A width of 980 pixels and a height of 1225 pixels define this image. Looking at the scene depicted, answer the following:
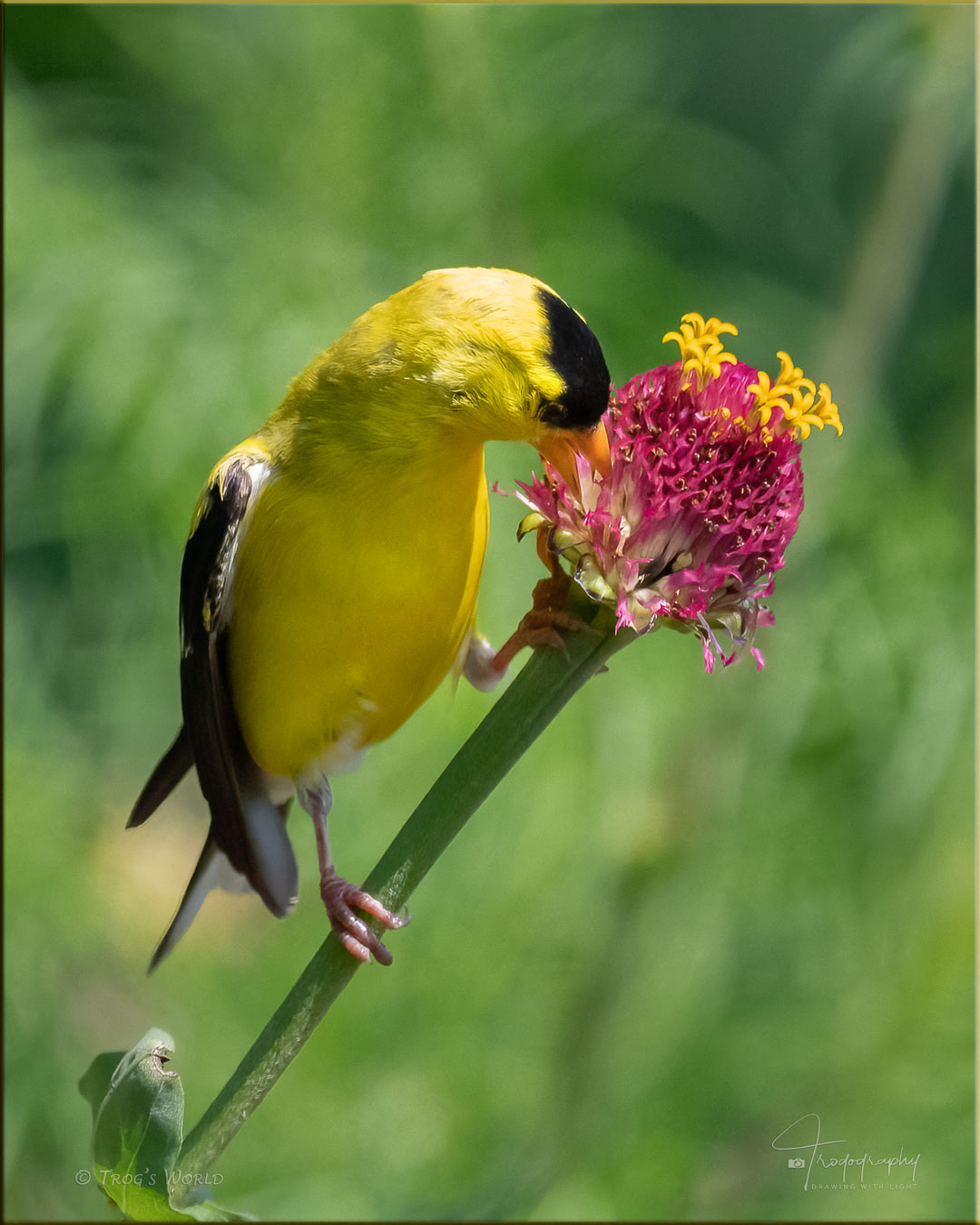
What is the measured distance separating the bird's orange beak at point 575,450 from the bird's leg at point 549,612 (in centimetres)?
5

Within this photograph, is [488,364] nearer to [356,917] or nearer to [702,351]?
[702,351]

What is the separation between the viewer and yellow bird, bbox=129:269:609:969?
2.82 ft

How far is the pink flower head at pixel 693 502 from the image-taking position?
2.55 feet

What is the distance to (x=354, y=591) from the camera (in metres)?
0.99

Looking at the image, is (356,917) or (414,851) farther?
(356,917)

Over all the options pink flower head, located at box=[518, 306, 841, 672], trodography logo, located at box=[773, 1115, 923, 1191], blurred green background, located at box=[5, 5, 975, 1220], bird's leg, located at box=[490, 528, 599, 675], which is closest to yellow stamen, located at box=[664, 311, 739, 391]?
pink flower head, located at box=[518, 306, 841, 672]

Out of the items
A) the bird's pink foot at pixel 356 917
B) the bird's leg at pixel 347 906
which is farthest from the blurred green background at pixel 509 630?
the bird's pink foot at pixel 356 917

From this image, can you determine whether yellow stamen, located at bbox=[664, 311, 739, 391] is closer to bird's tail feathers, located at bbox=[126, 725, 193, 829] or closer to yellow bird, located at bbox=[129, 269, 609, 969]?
yellow bird, located at bbox=[129, 269, 609, 969]

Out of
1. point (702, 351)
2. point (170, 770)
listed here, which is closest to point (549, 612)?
point (702, 351)

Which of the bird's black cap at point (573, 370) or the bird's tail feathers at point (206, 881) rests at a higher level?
the bird's black cap at point (573, 370)

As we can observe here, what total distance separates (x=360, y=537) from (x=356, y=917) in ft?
1.16

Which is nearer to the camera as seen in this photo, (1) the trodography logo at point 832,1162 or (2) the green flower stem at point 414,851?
(2) the green flower stem at point 414,851

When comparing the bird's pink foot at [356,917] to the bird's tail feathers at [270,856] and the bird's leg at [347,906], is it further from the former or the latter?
the bird's tail feathers at [270,856]

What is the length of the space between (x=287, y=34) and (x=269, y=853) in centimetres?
201
